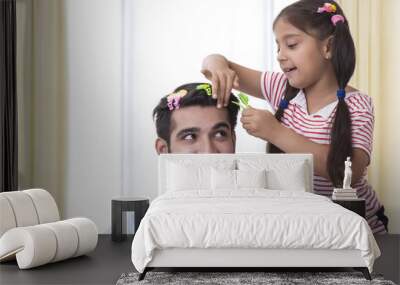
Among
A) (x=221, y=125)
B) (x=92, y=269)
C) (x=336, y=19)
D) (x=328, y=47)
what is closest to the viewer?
(x=92, y=269)

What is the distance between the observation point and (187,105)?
22.6ft

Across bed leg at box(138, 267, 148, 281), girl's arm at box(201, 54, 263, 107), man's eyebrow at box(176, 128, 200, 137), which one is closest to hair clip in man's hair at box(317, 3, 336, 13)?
girl's arm at box(201, 54, 263, 107)

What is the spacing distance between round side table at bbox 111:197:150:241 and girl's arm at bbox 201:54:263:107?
143cm

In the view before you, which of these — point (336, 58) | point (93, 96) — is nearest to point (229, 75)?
point (336, 58)

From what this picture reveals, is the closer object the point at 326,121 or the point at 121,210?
the point at 121,210

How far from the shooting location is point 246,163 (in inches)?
253

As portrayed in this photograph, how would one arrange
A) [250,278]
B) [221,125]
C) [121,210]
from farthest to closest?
[221,125] < [121,210] < [250,278]

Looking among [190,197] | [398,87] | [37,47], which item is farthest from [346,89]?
[37,47]

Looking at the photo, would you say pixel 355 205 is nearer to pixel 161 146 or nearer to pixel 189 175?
pixel 189 175

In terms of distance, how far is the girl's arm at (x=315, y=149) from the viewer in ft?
21.8

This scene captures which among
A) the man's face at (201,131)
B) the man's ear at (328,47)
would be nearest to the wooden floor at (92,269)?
the man's face at (201,131)

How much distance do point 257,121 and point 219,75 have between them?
61 cm

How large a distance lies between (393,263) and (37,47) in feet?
13.4

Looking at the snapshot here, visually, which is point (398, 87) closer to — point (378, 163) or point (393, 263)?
point (378, 163)
